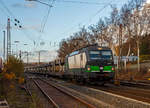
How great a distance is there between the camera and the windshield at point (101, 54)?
21438 mm

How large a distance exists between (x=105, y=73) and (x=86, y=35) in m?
29.5

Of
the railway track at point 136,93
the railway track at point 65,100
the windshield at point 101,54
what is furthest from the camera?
the windshield at point 101,54

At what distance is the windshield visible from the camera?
2144 cm

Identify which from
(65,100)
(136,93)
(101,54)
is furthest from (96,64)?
(65,100)

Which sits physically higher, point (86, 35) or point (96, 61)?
point (86, 35)

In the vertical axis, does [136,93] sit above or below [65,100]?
above

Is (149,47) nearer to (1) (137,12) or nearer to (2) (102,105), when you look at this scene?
(1) (137,12)

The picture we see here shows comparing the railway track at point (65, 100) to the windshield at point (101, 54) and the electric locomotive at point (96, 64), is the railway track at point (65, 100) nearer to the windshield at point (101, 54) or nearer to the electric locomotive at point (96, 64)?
the electric locomotive at point (96, 64)

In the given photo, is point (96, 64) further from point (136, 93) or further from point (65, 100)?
point (65, 100)

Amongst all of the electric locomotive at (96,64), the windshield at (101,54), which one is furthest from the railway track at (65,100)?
the windshield at (101,54)

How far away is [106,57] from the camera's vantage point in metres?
21.7

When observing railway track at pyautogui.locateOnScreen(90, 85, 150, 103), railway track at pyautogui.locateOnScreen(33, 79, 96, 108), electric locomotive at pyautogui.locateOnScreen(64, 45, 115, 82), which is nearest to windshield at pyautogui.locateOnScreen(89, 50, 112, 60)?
electric locomotive at pyautogui.locateOnScreen(64, 45, 115, 82)

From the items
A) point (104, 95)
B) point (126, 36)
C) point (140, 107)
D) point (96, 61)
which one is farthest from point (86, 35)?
point (140, 107)

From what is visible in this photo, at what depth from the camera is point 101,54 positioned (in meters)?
21.8
